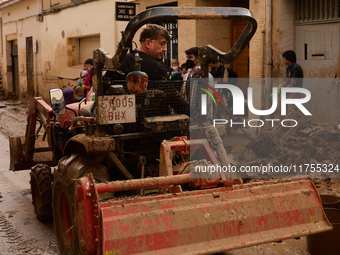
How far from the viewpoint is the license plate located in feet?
12.8

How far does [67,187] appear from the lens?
3947mm

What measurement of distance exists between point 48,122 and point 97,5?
12.5 m

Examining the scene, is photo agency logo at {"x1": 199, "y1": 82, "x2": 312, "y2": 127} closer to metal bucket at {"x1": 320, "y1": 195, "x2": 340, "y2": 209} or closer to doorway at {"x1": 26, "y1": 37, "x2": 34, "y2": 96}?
metal bucket at {"x1": 320, "y1": 195, "x2": 340, "y2": 209}

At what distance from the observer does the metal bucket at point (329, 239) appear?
13.2ft

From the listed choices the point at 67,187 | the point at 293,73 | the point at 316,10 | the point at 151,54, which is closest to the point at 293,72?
the point at 293,73

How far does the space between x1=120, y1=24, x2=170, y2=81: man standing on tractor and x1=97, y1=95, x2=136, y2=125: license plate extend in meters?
0.40

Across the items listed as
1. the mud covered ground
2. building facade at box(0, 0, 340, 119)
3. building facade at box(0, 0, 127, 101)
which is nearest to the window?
building facade at box(0, 0, 340, 119)

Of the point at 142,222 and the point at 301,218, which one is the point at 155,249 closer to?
the point at 142,222

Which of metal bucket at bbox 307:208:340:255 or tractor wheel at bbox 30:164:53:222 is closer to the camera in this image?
metal bucket at bbox 307:208:340:255

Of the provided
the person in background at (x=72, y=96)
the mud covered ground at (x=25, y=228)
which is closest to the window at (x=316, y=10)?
the mud covered ground at (x=25, y=228)

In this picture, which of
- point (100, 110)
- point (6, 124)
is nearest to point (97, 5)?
point (6, 124)

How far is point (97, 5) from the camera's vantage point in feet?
55.6

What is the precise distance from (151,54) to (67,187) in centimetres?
150

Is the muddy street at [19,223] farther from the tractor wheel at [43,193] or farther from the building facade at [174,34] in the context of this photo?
the building facade at [174,34]
